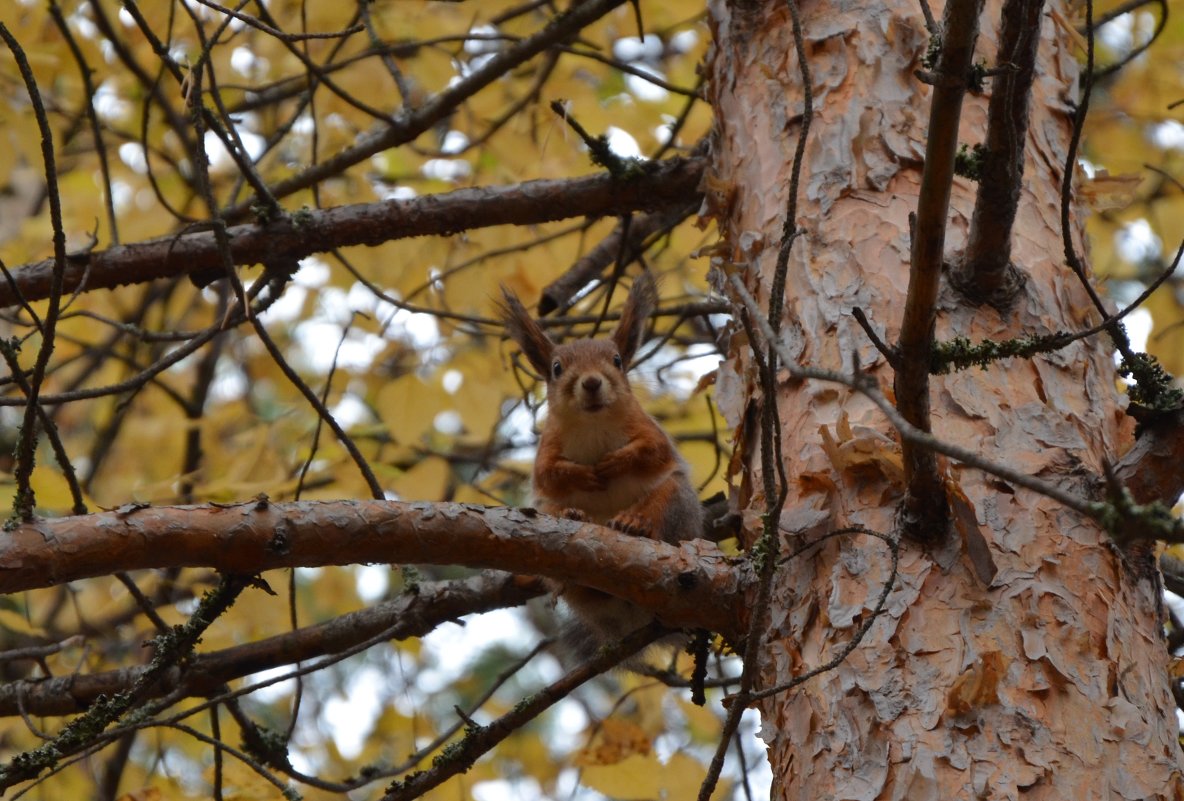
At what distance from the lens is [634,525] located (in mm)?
2818

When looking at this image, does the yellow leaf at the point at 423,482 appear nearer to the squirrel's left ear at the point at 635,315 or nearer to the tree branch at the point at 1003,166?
the squirrel's left ear at the point at 635,315

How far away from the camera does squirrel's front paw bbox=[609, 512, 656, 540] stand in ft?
9.21

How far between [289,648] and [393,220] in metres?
0.99

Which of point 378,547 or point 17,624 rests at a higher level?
point 17,624

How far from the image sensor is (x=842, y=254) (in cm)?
220

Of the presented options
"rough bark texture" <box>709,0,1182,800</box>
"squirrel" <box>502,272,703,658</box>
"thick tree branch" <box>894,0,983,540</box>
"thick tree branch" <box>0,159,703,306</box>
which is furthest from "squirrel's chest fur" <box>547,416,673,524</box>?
"thick tree branch" <box>894,0,983,540</box>

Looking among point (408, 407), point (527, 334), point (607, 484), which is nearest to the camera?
point (607, 484)

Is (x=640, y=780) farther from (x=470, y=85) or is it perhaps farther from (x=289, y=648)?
(x=470, y=85)

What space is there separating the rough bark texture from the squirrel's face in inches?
29.3

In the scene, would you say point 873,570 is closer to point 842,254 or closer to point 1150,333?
point 842,254

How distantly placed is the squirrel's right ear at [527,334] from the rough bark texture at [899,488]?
0.76 m

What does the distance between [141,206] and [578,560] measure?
277 centimetres

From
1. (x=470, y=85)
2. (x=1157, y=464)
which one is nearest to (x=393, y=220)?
(x=470, y=85)

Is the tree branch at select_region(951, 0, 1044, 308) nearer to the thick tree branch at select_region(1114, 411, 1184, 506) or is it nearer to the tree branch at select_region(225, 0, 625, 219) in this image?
the thick tree branch at select_region(1114, 411, 1184, 506)
